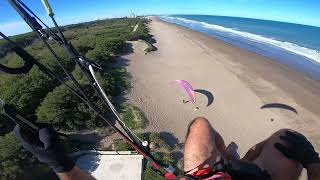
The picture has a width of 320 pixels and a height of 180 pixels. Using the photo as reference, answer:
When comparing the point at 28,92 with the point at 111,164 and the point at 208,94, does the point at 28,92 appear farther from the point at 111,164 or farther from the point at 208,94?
the point at 208,94

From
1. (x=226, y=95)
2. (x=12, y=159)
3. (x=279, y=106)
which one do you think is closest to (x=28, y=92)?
(x=12, y=159)

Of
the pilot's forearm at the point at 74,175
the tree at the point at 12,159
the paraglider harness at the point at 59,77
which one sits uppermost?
the paraglider harness at the point at 59,77

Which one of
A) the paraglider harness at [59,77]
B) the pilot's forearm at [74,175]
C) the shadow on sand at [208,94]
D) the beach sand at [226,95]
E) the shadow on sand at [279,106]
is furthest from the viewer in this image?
the shadow on sand at [208,94]

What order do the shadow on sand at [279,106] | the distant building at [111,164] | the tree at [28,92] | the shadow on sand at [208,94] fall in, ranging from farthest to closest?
the shadow on sand at [208,94], the shadow on sand at [279,106], the tree at [28,92], the distant building at [111,164]

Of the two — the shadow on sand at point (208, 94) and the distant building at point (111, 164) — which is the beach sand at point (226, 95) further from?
the distant building at point (111, 164)

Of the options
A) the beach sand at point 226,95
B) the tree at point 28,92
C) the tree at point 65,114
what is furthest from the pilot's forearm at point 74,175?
the tree at point 28,92

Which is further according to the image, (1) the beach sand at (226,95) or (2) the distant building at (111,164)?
(1) the beach sand at (226,95)

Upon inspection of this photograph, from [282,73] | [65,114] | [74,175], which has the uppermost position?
[74,175]
